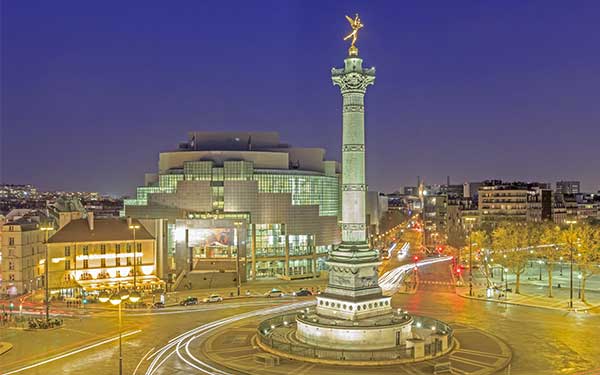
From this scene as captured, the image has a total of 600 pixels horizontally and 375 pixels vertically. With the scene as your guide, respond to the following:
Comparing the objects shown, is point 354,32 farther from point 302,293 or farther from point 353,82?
point 302,293

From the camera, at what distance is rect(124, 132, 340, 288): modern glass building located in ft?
333

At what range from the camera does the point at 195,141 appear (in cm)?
12438

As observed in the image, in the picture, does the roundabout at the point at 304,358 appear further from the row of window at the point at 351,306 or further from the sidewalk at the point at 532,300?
the sidewalk at the point at 532,300

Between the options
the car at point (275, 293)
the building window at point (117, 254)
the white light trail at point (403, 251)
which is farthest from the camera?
the white light trail at point (403, 251)

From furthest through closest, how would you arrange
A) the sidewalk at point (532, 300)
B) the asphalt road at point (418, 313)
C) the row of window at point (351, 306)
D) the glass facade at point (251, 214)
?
1. the glass facade at point (251, 214)
2. the sidewalk at point (532, 300)
3. the row of window at point (351, 306)
4. the asphalt road at point (418, 313)

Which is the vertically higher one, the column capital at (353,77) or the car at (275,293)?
the column capital at (353,77)

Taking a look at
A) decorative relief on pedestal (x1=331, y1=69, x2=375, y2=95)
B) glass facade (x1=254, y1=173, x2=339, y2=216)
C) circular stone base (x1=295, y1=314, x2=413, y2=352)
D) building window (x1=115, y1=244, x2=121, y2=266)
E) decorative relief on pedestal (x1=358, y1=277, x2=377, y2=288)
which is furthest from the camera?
glass facade (x1=254, y1=173, x2=339, y2=216)

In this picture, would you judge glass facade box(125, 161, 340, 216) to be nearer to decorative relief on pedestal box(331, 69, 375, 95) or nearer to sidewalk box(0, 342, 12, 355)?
decorative relief on pedestal box(331, 69, 375, 95)

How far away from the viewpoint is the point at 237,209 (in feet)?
353

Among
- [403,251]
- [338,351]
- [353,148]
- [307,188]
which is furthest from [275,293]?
[403,251]

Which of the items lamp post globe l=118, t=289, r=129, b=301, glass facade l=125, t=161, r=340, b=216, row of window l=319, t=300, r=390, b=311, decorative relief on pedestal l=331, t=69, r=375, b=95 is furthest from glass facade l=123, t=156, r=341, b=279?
decorative relief on pedestal l=331, t=69, r=375, b=95

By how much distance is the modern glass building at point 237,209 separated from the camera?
101500 mm

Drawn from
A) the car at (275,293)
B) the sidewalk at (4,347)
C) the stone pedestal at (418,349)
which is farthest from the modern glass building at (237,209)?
the stone pedestal at (418,349)

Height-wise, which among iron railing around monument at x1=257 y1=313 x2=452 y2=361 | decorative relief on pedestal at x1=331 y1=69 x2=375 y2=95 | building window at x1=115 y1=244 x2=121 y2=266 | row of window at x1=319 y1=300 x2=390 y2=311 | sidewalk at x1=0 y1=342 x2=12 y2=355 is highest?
decorative relief on pedestal at x1=331 y1=69 x2=375 y2=95
